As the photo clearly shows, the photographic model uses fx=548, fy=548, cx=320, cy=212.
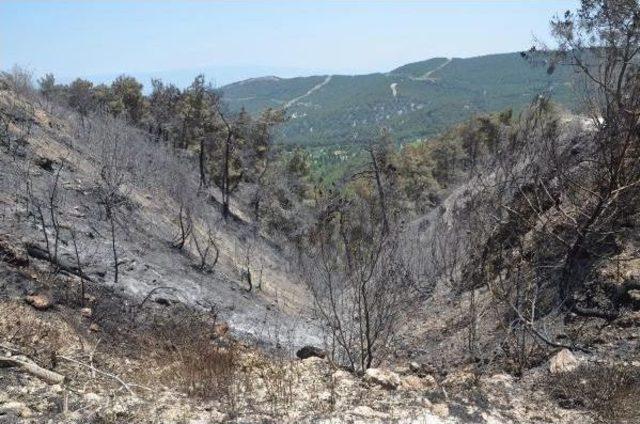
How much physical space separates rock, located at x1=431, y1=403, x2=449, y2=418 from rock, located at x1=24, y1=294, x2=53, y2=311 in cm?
688

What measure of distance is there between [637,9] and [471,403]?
386 inches

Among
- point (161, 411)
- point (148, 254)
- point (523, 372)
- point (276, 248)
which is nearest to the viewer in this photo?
point (161, 411)

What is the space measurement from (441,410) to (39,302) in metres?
7.09

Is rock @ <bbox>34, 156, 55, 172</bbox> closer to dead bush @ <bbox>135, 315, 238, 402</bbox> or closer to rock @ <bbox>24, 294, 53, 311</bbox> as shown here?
rock @ <bbox>24, 294, 53, 311</bbox>

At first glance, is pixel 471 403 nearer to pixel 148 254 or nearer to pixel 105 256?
pixel 105 256

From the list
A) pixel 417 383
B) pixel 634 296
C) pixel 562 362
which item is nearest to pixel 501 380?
pixel 562 362

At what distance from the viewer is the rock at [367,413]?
5.52 metres

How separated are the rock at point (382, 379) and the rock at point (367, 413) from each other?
0.77 meters

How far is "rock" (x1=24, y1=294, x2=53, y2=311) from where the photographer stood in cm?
926

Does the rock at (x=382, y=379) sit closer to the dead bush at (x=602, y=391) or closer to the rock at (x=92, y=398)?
the dead bush at (x=602, y=391)

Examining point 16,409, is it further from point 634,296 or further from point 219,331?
point 634,296

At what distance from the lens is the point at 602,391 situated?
588 cm

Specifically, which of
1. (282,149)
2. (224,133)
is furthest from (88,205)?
(282,149)

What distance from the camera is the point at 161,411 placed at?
538cm
